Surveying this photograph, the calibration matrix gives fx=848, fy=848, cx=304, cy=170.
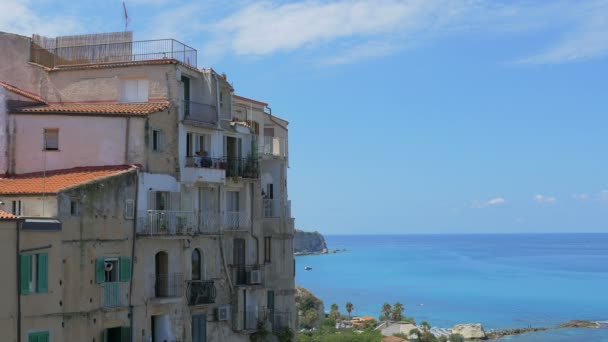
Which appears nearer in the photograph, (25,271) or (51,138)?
(25,271)

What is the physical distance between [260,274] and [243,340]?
3.19 meters

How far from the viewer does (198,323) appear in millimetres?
35938

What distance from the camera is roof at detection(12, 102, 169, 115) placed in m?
32.6

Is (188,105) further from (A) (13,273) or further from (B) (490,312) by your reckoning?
(B) (490,312)

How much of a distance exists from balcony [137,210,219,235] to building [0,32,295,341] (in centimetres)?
5

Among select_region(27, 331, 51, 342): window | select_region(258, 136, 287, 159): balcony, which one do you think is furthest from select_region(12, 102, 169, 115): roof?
select_region(258, 136, 287, 159): balcony

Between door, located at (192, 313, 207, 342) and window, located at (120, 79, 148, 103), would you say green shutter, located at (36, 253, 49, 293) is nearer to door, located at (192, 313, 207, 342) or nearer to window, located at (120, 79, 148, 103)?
door, located at (192, 313, 207, 342)

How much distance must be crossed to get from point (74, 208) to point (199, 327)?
32.0ft

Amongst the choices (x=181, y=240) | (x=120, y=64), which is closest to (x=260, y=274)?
(x=181, y=240)

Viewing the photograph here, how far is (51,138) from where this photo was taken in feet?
108

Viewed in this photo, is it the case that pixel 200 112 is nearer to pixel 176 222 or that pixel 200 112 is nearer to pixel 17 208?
pixel 176 222

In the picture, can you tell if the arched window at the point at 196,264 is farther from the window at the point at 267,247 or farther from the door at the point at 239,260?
the window at the point at 267,247

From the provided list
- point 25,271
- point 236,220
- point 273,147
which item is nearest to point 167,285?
point 236,220

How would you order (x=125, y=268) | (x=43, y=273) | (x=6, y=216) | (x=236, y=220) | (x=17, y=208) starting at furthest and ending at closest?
1. (x=236, y=220)
2. (x=125, y=268)
3. (x=17, y=208)
4. (x=43, y=273)
5. (x=6, y=216)
